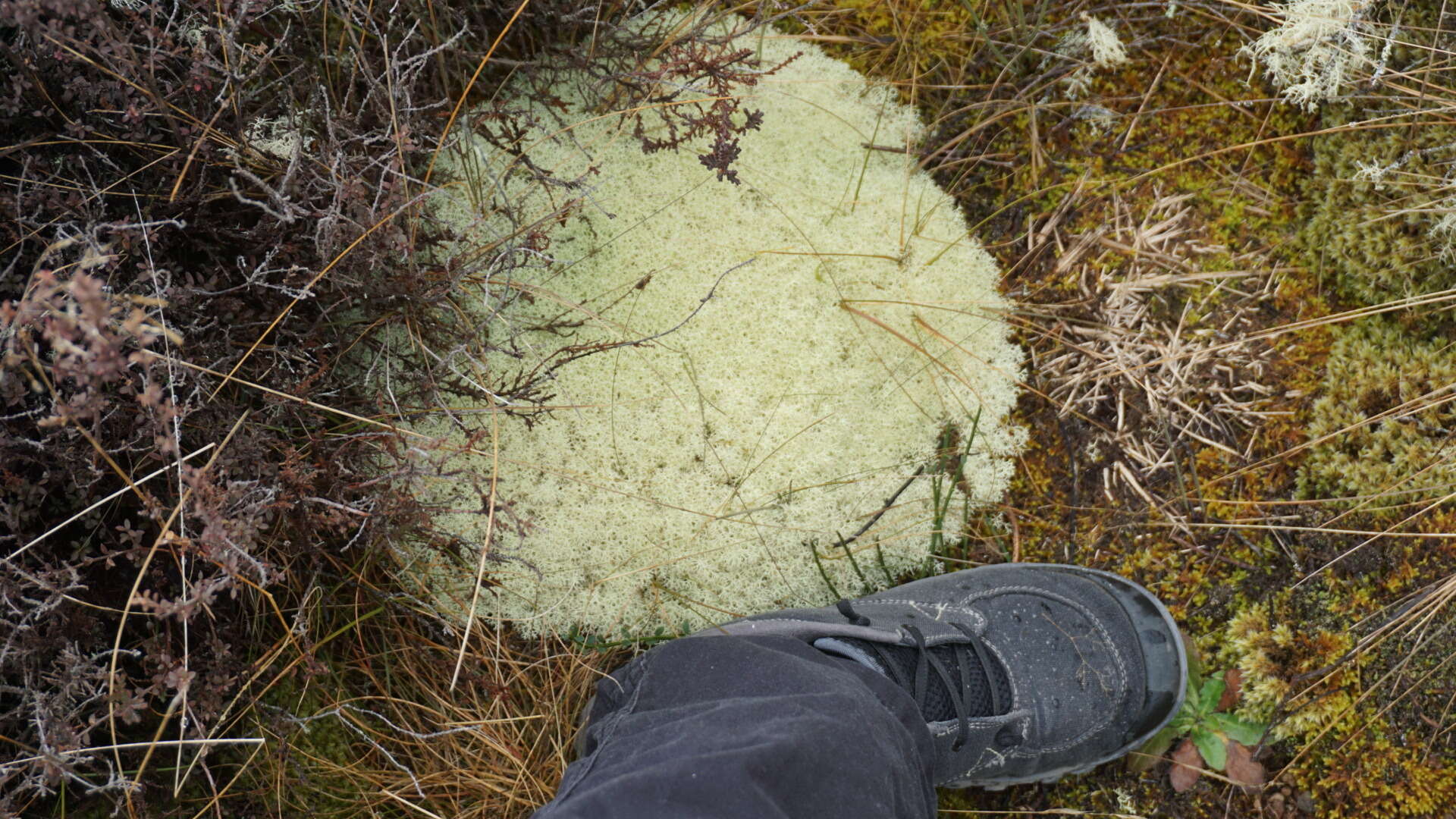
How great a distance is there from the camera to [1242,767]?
248cm

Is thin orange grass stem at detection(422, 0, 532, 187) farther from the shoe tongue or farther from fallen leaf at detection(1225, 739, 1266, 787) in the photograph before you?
fallen leaf at detection(1225, 739, 1266, 787)

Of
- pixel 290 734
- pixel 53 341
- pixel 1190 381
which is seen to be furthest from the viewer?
pixel 1190 381

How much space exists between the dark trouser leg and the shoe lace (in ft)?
0.64

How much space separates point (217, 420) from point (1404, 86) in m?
3.21

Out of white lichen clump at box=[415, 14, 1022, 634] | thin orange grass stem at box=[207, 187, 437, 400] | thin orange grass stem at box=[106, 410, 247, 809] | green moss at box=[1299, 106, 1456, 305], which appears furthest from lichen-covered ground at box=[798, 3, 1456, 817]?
thin orange grass stem at box=[106, 410, 247, 809]

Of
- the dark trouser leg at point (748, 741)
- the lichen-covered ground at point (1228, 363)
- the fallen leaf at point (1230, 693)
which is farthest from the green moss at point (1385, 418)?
the dark trouser leg at point (748, 741)

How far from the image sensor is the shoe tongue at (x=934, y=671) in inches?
91.0

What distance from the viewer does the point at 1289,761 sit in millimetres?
2465

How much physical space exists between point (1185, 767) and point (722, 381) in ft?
5.57

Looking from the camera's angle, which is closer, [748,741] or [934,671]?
[748,741]

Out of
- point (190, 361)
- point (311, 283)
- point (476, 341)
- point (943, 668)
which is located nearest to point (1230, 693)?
point (943, 668)

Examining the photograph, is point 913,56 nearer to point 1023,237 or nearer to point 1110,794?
point 1023,237

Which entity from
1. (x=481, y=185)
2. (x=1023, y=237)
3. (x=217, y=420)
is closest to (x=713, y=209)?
(x=481, y=185)

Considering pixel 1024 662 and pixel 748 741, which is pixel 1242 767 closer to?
pixel 1024 662
